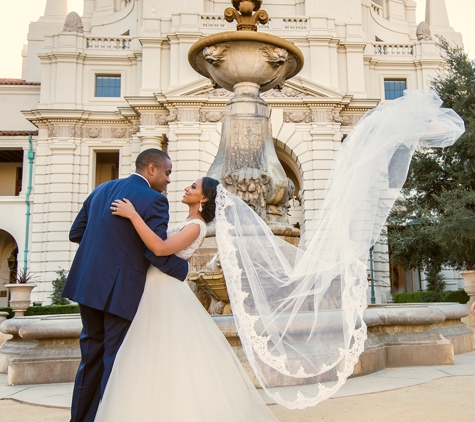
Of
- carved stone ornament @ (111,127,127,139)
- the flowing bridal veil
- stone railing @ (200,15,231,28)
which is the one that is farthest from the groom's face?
carved stone ornament @ (111,127,127,139)

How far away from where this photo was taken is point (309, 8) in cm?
2808

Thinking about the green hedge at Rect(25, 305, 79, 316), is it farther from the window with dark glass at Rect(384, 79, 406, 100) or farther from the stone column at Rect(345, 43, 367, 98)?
the window with dark glass at Rect(384, 79, 406, 100)

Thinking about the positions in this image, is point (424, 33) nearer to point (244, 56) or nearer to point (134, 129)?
point (134, 129)

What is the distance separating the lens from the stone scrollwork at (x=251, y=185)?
317 inches

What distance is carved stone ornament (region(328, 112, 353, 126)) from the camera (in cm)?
2603

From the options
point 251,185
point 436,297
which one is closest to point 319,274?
point 251,185

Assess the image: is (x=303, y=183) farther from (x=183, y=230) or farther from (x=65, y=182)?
(x=183, y=230)

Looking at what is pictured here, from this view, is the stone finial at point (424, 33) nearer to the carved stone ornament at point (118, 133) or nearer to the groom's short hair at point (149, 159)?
the carved stone ornament at point (118, 133)

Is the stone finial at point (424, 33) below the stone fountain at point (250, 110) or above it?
above

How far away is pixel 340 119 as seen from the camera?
26484 millimetres

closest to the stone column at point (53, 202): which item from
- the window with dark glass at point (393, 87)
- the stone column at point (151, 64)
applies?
the stone column at point (151, 64)

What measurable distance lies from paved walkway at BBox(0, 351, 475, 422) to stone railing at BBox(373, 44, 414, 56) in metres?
27.1

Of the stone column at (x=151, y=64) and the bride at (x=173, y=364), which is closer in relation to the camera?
the bride at (x=173, y=364)

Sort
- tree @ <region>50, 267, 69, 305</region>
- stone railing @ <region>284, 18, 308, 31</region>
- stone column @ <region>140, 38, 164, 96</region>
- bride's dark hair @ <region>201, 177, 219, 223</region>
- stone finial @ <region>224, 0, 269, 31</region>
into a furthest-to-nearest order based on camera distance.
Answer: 1. stone railing @ <region>284, 18, 308, 31</region>
2. stone column @ <region>140, 38, 164, 96</region>
3. tree @ <region>50, 267, 69, 305</region>
4. stone finial @ <region>224, 0, 269, 31</region>
5. bride's dark hair @ <region>201, 177, 219, 223</region>
